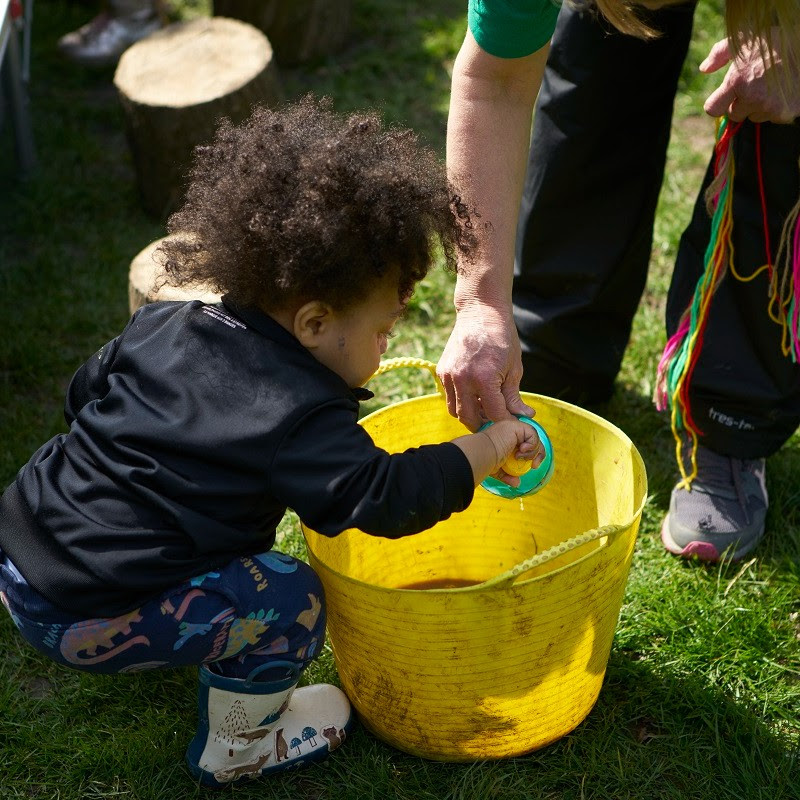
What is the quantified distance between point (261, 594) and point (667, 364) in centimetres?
108

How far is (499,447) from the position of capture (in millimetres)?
1564

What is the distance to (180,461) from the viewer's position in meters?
1.44

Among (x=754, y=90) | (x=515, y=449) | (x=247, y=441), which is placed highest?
(x=754, y=90)

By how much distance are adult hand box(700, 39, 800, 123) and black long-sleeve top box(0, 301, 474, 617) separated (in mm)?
790

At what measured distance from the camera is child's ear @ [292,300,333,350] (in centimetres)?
147

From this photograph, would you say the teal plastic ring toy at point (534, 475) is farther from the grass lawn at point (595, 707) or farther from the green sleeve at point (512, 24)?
the green sleeve at point (512, 24)

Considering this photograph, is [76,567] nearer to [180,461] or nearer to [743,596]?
[180,461]

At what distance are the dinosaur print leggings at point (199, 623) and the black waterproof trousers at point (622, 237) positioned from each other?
3.38 ft

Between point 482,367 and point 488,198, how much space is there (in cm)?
29

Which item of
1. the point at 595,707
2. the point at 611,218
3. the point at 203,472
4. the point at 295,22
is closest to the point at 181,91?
Answer: the point at 295,22

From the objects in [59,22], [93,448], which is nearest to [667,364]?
[93,448]

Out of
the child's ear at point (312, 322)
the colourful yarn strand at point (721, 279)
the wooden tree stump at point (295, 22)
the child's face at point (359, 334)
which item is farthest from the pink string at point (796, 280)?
the wooden tree stump at point (295, 22)

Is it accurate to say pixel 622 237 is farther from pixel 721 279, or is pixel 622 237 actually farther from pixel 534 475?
pixel 534 475

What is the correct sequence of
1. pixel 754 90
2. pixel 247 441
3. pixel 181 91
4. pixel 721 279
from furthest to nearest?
pixel 181 91, pixel 721 279, pixel 754 90, pixel 247 441
